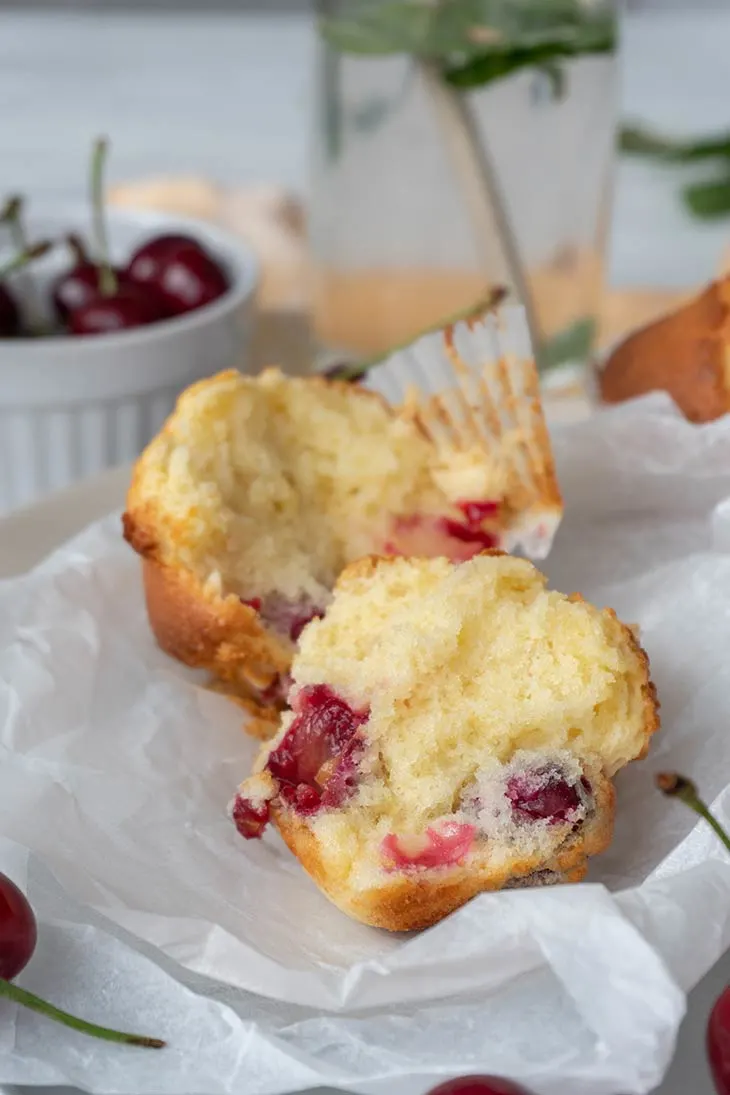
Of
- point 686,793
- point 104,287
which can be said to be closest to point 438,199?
point 104,287

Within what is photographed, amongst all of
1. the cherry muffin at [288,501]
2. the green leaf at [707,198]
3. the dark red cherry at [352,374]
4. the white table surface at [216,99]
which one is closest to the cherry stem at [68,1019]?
the cherry muffin at [288,501]

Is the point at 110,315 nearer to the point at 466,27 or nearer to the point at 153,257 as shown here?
the point at 153,257

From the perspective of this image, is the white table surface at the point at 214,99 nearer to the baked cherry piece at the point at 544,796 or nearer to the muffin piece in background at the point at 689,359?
the muffin piece in background at the point at 689,359

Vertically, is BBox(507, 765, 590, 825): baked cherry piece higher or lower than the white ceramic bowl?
higher

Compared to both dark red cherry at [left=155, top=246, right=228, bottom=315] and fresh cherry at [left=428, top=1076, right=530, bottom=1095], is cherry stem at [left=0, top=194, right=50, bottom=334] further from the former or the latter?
fresh cherry at [left=428, top=1076, right=530, bottom=1095]

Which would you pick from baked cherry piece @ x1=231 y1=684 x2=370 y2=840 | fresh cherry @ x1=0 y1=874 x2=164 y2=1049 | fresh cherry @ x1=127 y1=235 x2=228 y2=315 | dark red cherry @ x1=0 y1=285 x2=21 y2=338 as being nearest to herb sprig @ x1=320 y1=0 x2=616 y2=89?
fresh cherry @ x1=127 y1=235 x2=228 y2=315

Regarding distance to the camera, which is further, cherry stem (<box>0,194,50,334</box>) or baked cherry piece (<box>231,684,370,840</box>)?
cherry stem (<box>0,194,50,334</box>)
